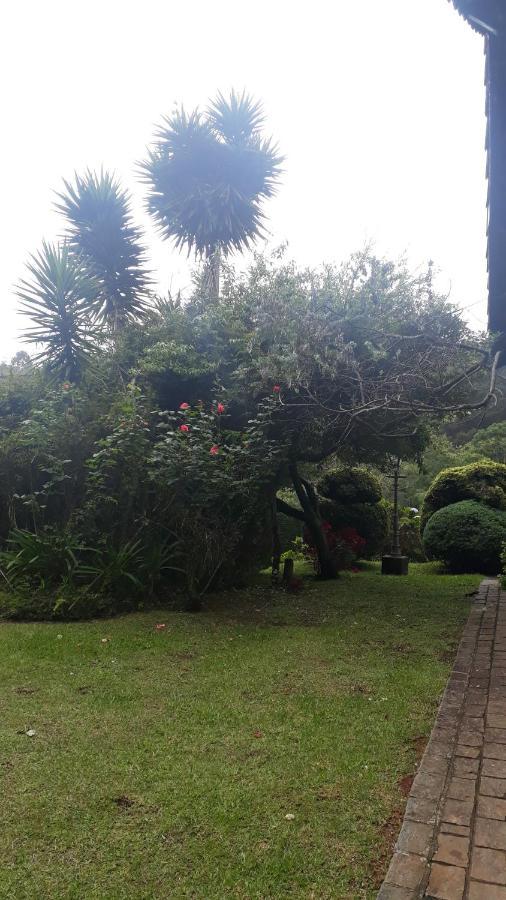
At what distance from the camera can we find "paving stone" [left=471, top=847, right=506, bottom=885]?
1.90m

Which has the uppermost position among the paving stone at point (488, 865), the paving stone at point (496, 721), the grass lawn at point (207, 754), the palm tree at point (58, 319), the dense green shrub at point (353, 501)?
the palm tree at point (58, 319)

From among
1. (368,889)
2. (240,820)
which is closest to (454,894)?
(368,889)

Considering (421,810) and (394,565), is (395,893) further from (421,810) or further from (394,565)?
(394,565)

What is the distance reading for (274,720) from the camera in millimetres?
3357

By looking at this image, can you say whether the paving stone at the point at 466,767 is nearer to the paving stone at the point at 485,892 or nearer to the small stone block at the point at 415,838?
the small stone block at the point at 415,838

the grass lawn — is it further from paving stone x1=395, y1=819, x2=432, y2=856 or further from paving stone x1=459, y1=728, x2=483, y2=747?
paving stone x1=459, y1=728, x2=483, y2=747

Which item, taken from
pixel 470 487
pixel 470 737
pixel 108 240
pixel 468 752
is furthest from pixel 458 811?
pixel 108 240

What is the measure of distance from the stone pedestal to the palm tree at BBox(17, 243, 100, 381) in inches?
264

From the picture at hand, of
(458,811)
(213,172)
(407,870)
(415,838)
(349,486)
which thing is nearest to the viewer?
(407,870)

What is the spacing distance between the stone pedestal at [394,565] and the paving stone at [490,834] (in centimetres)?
895

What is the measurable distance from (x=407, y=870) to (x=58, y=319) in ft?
26.2

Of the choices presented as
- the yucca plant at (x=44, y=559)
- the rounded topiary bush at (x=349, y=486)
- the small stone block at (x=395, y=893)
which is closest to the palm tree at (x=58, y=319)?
the yucca plant at (x=44, y=559)

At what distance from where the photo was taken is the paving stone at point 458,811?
2.22 metres

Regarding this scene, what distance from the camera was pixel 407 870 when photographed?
195 centimetres
